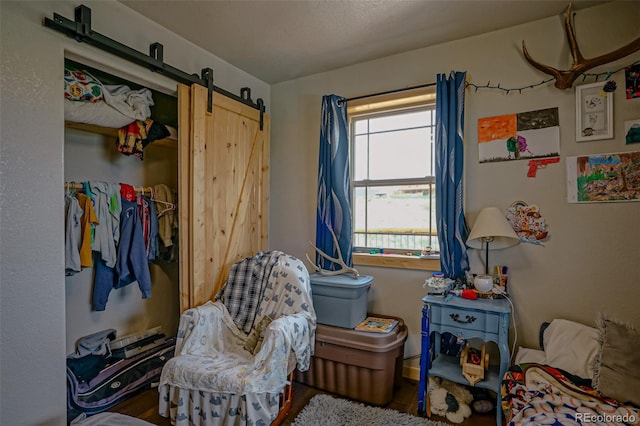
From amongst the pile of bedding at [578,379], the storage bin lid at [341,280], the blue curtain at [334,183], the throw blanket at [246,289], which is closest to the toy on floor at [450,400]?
the pile of bedding at [578,379]

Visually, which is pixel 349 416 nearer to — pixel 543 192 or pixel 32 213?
pixel 543 192

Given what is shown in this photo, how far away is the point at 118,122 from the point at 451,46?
246cm

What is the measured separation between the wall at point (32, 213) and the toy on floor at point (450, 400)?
2.17 meters

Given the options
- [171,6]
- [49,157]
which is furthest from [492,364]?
[171,6]

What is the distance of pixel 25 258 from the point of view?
5.34 feet

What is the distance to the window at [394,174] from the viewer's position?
8.50 feet

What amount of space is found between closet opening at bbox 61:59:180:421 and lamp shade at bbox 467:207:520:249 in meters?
2.35

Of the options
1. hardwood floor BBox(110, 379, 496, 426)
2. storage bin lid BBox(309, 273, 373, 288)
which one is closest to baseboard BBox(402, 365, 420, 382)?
hardwood floor BBox(110, 379, 496, 426)

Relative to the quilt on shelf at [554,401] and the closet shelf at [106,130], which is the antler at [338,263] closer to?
the quilt on shelf at [554,401]

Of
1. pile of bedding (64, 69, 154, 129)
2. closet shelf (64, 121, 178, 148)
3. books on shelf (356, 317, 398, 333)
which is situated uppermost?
pile of bedding (64, 69, 154, 129)

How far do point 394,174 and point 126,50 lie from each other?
6.73 ft

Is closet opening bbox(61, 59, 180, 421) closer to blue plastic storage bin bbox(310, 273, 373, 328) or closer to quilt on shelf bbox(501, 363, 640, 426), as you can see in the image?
blue plastic storage bin bbox(310, 273, 373, 328)

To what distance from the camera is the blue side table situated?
6.23 feet

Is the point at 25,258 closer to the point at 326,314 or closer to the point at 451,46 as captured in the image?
the point at 326,314
